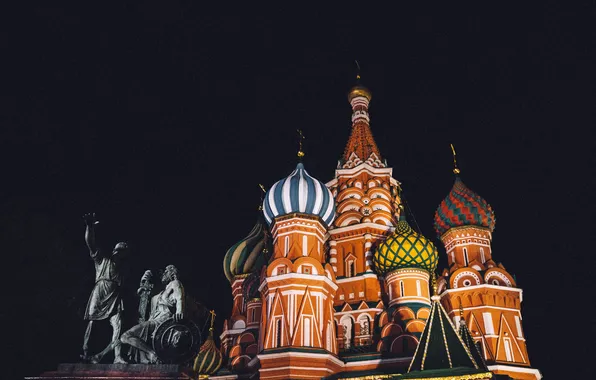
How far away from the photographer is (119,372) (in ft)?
27.7

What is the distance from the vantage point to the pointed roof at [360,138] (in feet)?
92.0

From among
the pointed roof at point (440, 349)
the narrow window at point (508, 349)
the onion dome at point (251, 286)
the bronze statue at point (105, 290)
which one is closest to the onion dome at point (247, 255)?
the onion dome at point (251, 286)

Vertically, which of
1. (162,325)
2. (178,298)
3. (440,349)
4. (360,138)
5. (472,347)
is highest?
(360,138)

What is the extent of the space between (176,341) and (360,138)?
21893 millimetres

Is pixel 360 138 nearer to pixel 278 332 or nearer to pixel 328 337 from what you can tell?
pixel 328 337

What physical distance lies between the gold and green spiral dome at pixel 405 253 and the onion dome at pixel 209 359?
8.35 m

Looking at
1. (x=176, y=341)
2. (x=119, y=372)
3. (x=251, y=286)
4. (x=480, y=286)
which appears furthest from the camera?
(x=251, y=286)

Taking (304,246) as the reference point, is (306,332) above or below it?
below

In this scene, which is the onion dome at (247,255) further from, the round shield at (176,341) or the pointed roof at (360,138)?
the round shield at (176,341)

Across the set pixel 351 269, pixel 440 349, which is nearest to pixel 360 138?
pixel 351 269

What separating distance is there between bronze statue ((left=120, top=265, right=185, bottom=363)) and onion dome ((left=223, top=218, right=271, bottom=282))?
17473mm

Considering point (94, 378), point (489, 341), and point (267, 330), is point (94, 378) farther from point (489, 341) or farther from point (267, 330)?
point (489, 341)

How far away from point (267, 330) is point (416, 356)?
5871 millimetres

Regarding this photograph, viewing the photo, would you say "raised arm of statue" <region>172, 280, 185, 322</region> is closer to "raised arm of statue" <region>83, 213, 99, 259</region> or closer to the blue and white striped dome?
"raised arm of statue" <region>83, 213, 99, 259</region>
